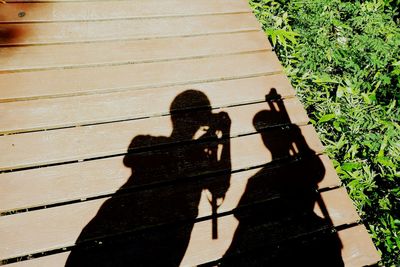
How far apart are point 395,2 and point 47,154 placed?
5.34 metres

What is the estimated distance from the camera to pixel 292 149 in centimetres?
231

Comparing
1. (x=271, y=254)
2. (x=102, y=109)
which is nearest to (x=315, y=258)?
(x=271, y=254)

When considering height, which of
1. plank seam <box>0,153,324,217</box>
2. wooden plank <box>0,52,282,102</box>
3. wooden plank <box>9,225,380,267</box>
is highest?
wooden plank <box>0,52,282,102</box>

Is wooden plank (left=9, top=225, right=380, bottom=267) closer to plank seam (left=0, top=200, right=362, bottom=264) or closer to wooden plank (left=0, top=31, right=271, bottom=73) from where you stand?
plank seam (left=0, top=200, right=362, bottom=264)

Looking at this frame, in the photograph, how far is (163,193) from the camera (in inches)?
76.9

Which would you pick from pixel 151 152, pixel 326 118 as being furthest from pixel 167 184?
pixel 326 118

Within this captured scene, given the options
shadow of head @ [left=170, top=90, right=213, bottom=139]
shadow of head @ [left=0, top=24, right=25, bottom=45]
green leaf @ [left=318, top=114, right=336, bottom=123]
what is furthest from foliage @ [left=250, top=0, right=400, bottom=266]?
shadow of head @ [left=0, top=24, right=25, bottom=45]

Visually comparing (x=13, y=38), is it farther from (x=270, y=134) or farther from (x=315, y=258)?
(x=315, y=258)

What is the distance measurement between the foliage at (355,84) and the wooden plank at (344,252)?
60 centimetres

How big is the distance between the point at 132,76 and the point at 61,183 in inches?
42.7

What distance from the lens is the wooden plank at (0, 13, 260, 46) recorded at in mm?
2568

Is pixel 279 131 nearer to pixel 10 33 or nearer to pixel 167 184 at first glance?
pixel 167 184

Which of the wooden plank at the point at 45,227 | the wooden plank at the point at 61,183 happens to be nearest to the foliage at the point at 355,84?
the wooden plank at the point at 45,227

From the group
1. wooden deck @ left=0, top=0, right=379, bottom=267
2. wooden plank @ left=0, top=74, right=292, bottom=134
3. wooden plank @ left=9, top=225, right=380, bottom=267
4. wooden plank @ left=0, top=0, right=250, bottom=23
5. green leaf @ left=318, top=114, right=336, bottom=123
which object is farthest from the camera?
green leaf @ left=318, top=114, right=336, bottom=123
